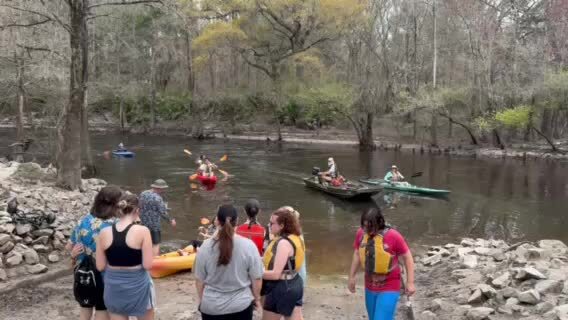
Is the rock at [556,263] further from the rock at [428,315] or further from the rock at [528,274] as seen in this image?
the rock at [428,315]

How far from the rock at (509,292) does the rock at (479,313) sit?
351 millimetres

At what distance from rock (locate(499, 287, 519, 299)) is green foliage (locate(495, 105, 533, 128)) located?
27.7 m

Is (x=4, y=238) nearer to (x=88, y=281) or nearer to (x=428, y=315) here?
(x=88, y=281)

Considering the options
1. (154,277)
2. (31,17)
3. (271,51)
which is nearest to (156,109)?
(271,51)

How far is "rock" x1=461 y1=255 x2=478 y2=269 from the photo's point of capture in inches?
327

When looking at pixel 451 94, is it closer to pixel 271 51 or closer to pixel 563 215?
pixel 271 51

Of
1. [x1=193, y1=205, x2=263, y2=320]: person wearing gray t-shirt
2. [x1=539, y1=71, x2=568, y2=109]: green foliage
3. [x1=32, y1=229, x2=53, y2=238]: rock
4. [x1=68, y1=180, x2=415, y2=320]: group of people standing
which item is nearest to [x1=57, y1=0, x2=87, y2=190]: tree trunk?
[x1=32, y1=229, x2=53, y2=238]: rock

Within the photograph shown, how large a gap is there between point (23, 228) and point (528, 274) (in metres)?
7.34

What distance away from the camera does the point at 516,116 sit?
31328 millimetres

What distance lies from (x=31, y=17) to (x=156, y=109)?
30988 millimetres

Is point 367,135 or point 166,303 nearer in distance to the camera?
point 166,303

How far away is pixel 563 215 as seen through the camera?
638 inches

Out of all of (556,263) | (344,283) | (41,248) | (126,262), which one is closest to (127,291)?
(126,262)

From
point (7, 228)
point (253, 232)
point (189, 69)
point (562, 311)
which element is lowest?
point (562, 311)
